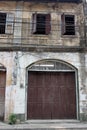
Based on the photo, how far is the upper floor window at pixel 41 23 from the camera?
1321cm

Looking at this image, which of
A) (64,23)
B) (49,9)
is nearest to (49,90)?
(64,23)

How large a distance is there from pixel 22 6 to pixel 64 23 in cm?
304

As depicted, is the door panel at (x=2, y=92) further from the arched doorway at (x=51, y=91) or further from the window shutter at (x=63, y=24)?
the window shutter at (x=63, y=24)

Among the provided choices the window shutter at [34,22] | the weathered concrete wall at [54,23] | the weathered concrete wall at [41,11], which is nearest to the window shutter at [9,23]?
the weathered concrete wall at [41,11]

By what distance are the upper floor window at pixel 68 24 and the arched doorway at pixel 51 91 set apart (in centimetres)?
216

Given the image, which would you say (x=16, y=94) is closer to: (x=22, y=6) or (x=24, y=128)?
(x=24, y=128)

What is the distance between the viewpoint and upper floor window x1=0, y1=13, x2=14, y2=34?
42.9 feet

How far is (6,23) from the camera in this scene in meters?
13.2

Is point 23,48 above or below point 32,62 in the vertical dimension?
above

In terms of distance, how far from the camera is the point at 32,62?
41.5 feet

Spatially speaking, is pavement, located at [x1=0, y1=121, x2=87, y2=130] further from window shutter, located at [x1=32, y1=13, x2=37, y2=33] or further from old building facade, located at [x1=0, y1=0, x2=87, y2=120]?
window shutter, located at [x1=32, y1=13, x2=37, y2=33]

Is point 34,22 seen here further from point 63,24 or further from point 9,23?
point 63,24

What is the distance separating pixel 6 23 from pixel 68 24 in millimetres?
4120

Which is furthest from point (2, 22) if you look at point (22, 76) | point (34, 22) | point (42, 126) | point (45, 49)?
point (42, 126)
